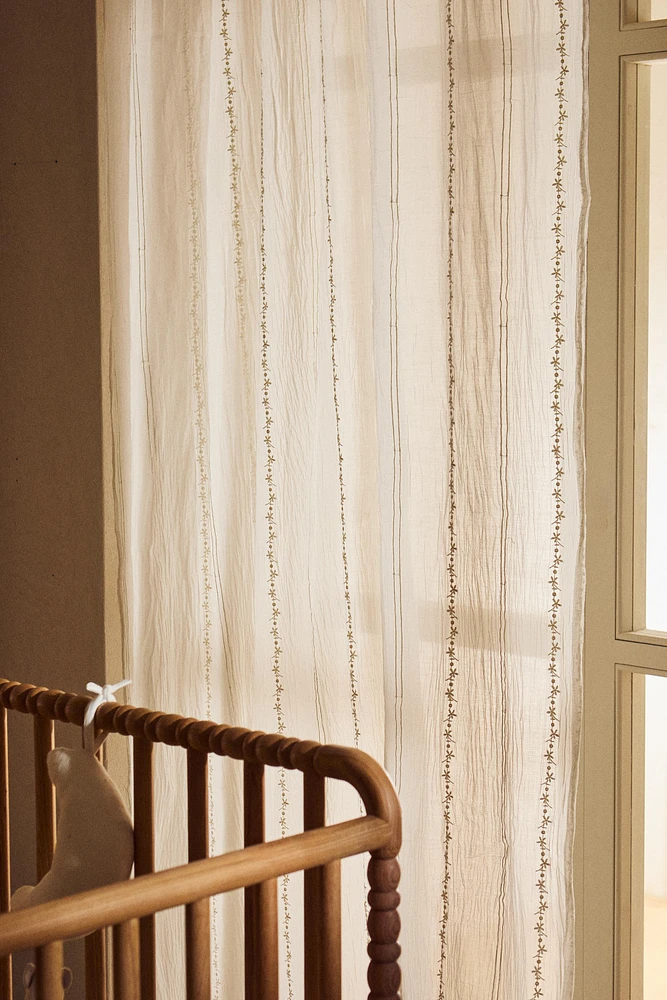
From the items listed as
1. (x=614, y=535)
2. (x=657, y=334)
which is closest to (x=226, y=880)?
(x=614, y=535)

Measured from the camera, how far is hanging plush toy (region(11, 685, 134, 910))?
1.14m

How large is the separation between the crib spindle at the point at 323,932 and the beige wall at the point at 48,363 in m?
1.18

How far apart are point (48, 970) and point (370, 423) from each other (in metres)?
0.93

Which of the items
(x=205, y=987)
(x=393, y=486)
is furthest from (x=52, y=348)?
(x=205, y=987)

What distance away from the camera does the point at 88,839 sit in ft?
3.77

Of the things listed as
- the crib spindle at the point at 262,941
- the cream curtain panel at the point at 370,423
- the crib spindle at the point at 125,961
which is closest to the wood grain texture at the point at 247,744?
the crib spindle at the point at 262,941

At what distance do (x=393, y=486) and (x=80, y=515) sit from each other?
0.84 metres

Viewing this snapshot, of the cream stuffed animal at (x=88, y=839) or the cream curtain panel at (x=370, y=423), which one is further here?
the cream curtain panel at (x=370, y=423)

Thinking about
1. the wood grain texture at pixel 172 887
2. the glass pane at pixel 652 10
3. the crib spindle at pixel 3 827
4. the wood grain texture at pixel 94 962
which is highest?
the glass pane at pixel 652 10

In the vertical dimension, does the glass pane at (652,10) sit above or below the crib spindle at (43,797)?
above

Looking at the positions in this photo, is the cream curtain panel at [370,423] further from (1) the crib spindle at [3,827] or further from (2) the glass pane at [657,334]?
(1) the crib spindle at [3,827]

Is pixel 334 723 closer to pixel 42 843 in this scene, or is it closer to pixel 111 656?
pixel 42 843

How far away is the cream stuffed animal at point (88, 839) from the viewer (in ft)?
3.73

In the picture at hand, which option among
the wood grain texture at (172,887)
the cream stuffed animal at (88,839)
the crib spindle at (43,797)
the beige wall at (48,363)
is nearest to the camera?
the wood grain texture at (172,887)
